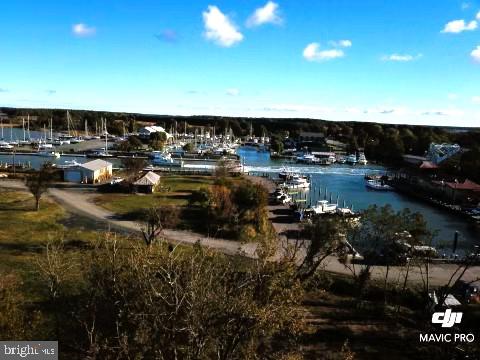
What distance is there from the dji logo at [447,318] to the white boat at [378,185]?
41.3 metres

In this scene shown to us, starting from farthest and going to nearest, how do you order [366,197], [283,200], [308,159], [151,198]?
[308,159] < [366,197] < [283,200] < [151,198]

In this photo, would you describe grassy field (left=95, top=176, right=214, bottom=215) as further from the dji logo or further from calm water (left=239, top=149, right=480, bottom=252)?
the dji logo

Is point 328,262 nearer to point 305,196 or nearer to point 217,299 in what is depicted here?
→ point 217,299

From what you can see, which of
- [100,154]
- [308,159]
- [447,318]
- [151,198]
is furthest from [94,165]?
[308,159]

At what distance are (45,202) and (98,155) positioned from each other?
43674 millimetres

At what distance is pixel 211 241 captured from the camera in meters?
28.4

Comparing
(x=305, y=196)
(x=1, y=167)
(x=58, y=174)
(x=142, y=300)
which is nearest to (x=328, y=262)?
(x=142, y=300)

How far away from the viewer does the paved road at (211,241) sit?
78.6 feet

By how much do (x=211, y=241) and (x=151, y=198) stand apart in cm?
1251

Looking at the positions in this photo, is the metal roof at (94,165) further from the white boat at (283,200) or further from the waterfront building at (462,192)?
the waterfront building at (462,192)

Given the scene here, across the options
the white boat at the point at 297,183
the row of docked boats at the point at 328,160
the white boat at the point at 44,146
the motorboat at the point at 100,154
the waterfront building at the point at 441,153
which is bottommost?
the white boat at the point at 297,183

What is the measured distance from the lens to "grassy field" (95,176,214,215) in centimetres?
3501

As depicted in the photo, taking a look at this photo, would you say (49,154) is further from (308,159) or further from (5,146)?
(308,159)

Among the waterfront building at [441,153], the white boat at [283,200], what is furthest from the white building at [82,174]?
the waterfront building at [441,153]
